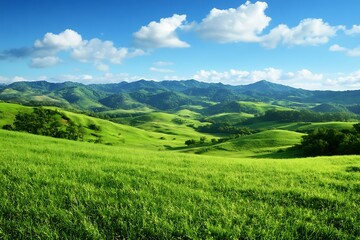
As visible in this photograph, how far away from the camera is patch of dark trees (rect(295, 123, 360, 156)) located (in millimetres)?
64312

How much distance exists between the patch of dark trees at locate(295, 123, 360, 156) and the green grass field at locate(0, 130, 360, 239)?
198 ft

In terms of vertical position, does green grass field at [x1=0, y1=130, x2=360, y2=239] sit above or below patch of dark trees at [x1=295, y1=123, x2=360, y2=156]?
above

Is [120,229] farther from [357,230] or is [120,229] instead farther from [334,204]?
[334,204]

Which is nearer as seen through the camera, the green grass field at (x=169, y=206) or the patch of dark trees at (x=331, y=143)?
the green grass field at (x=169, y=206)

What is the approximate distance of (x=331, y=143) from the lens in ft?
241

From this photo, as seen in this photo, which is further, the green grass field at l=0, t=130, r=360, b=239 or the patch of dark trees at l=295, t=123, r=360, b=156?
the patch of dark trees at l=295, t=123, r=360, b=156

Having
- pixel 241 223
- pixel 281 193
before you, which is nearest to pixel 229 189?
pixel 281 193

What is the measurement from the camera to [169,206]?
28.4 ft

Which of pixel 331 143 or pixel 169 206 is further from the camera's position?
pixel 331 143

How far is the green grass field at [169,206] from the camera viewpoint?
7332 millimetres

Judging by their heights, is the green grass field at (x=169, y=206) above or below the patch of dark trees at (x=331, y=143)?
above

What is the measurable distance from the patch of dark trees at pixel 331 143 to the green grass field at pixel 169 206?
198 feet

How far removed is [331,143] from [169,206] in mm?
76022

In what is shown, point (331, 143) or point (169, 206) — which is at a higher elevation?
point (169, 206)
